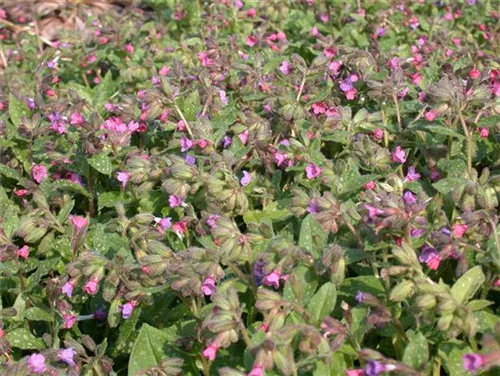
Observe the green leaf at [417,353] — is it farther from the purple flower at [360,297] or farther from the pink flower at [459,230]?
the pink flower at [459,230]

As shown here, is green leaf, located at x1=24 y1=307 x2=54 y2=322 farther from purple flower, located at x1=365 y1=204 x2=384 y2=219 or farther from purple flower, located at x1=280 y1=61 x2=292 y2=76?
purple flower, located at x1=280 y1=61 x2=292 y2=76

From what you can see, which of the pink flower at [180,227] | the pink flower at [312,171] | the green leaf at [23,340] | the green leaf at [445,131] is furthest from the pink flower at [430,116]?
the green leaf at [23,340]

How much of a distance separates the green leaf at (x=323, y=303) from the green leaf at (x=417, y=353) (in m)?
0.34

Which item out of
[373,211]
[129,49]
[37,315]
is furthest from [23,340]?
[129,49]

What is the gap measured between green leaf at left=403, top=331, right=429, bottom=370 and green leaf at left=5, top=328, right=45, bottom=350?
66.0 inches

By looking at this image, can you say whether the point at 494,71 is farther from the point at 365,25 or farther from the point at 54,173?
the point at 54,173

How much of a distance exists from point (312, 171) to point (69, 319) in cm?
130

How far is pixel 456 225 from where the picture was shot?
2.83m

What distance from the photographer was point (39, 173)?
424 centimetres

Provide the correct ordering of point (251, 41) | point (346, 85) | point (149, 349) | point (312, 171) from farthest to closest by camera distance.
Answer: point (251, 41) < point (346, 85) < point (312, 171) < point (149, 349)

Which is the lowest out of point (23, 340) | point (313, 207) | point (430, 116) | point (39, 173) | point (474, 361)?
point (23, 340)

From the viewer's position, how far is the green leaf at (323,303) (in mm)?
2746

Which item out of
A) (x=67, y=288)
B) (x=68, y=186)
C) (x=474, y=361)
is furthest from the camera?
(x=68, y=186)

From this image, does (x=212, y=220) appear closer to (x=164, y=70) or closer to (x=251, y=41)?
(x=164, y=70)
